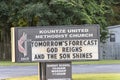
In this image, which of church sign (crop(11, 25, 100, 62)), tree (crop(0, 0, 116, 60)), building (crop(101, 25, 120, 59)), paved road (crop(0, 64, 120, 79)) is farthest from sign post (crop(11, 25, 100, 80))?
building (crop(101, 25, 120, 59))

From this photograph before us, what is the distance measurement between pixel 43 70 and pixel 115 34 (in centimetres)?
3507

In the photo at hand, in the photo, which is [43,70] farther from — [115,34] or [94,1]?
[115,34]

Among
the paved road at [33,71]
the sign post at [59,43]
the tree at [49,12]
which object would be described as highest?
the tree at [49,12]

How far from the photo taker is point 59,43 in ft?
64.4

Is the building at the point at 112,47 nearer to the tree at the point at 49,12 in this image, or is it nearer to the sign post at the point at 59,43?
the tree at the point at 49,12

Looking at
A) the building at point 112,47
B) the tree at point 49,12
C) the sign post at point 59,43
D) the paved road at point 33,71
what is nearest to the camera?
the sign post at point 59,43

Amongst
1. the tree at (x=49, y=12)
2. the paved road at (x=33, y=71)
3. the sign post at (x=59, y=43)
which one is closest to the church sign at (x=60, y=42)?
the sign post at (x=59, y=43)

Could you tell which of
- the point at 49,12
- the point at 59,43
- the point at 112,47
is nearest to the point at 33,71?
the point at 59,43

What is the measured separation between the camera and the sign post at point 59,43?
19.4m

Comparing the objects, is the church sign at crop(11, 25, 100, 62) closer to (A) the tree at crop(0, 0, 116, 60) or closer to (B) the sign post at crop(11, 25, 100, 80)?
(B) the sign post at crop(11, 25, 100, 80)

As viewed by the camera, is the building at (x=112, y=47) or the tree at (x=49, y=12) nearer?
the tree at (x=49, y=12)

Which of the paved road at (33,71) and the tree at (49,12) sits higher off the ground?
the tree at (49,12)

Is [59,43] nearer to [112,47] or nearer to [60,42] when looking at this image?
[60,42]

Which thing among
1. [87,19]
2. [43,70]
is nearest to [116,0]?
[87,19]
